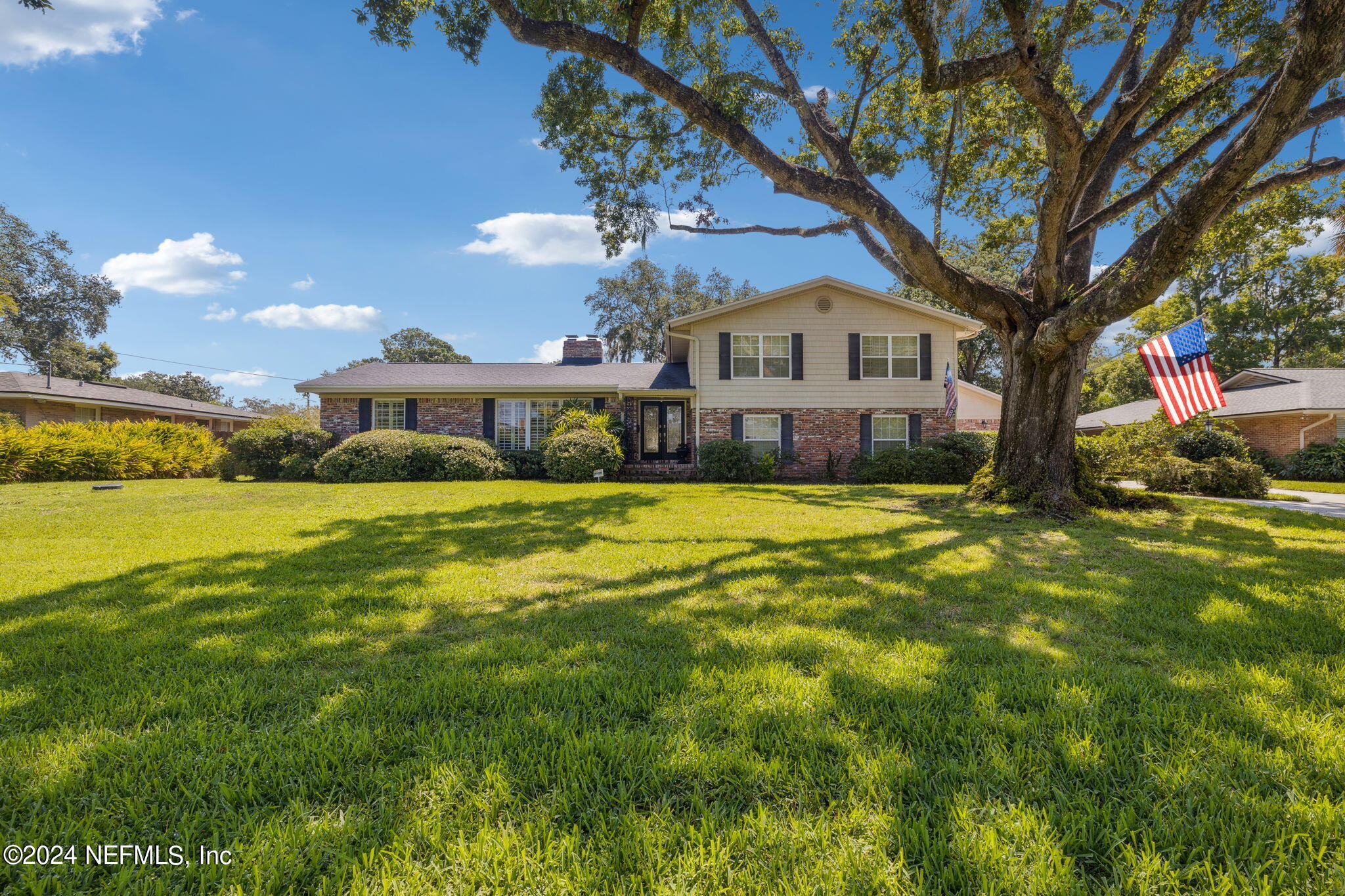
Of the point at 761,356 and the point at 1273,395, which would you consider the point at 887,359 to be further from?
the point at 1273,395

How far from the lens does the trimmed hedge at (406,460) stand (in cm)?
1375

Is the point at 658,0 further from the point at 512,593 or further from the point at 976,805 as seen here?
the point at 976,805

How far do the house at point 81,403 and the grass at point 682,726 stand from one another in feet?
66.8

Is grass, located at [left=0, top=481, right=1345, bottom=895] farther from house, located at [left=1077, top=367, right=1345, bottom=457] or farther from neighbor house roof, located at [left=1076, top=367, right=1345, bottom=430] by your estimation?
house, located at [left=1077, top=367, right=1345, bottom=457]

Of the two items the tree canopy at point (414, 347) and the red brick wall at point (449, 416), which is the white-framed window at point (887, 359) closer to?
the red brick wall at point (449, 416)

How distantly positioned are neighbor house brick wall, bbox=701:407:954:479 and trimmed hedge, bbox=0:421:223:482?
14825 millimetres

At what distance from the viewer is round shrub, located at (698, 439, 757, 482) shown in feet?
49.5

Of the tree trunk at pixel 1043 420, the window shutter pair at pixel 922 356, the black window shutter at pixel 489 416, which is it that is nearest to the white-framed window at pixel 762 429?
the window shutter pair at pixel 922 356

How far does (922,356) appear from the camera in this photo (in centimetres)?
1630

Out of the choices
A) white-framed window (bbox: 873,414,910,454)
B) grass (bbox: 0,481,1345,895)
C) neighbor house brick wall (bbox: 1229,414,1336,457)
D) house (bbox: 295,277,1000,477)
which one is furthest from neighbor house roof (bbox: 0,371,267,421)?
neighbor house brick wall (bbox: 1229,414,1336,457)

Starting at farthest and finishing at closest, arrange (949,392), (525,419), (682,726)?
(525,419) → (949,392) → (682,726)

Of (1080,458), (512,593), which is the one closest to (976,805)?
(512,593)

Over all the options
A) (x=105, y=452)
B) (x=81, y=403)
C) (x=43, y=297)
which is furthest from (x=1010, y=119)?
(x=43, y=297)

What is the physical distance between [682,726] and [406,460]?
13862 mm
